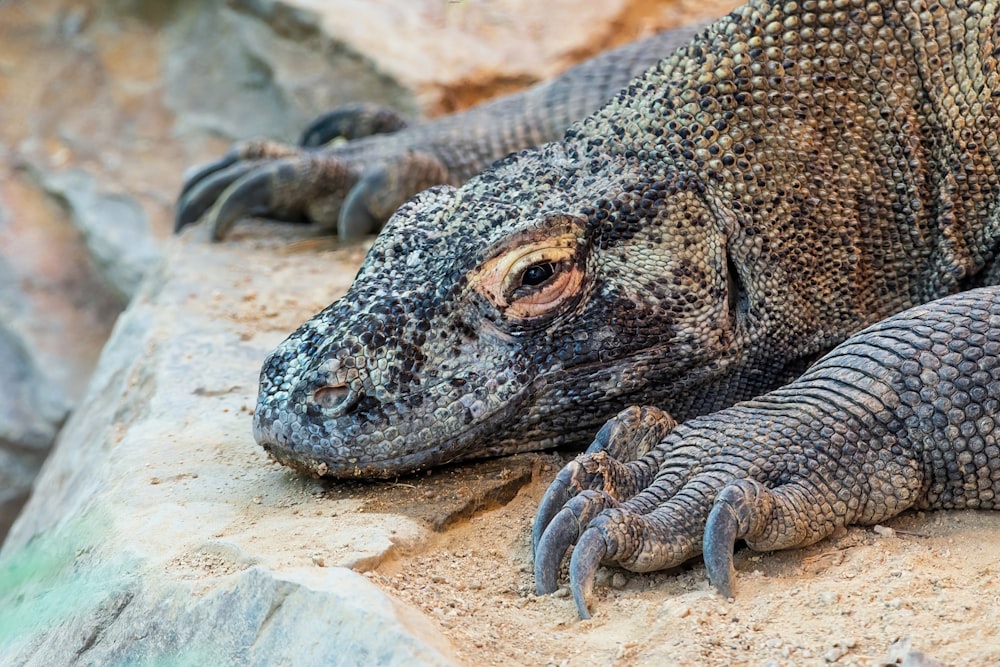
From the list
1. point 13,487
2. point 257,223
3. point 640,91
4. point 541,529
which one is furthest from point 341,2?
point 541,529

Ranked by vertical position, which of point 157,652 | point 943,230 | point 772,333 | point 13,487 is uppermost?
point 943,230

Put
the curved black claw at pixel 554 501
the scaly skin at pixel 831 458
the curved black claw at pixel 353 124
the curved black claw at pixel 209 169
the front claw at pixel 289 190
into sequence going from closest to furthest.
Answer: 1. the scaly skin at pixel 831 458
2. the curved black claw at pixel 554 501
3. the front claw at pixel 289 190
4. the curved black claw at pixel 209 169
5. the curved black claw at pixel 353 124

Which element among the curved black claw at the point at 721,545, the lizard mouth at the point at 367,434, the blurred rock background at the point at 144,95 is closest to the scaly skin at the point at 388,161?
the blurred rock background at the point at 144,95

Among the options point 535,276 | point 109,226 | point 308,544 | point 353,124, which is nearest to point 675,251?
point 535,276

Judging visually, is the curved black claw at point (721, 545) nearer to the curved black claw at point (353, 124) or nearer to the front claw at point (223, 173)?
the front claw at point (223, 173)

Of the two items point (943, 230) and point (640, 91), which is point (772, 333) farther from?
point (640, 91)

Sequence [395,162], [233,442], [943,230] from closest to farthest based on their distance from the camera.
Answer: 1. [943,230]
2. [233,442]
3. [395,162]

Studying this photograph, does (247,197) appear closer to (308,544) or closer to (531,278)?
(531,278)
